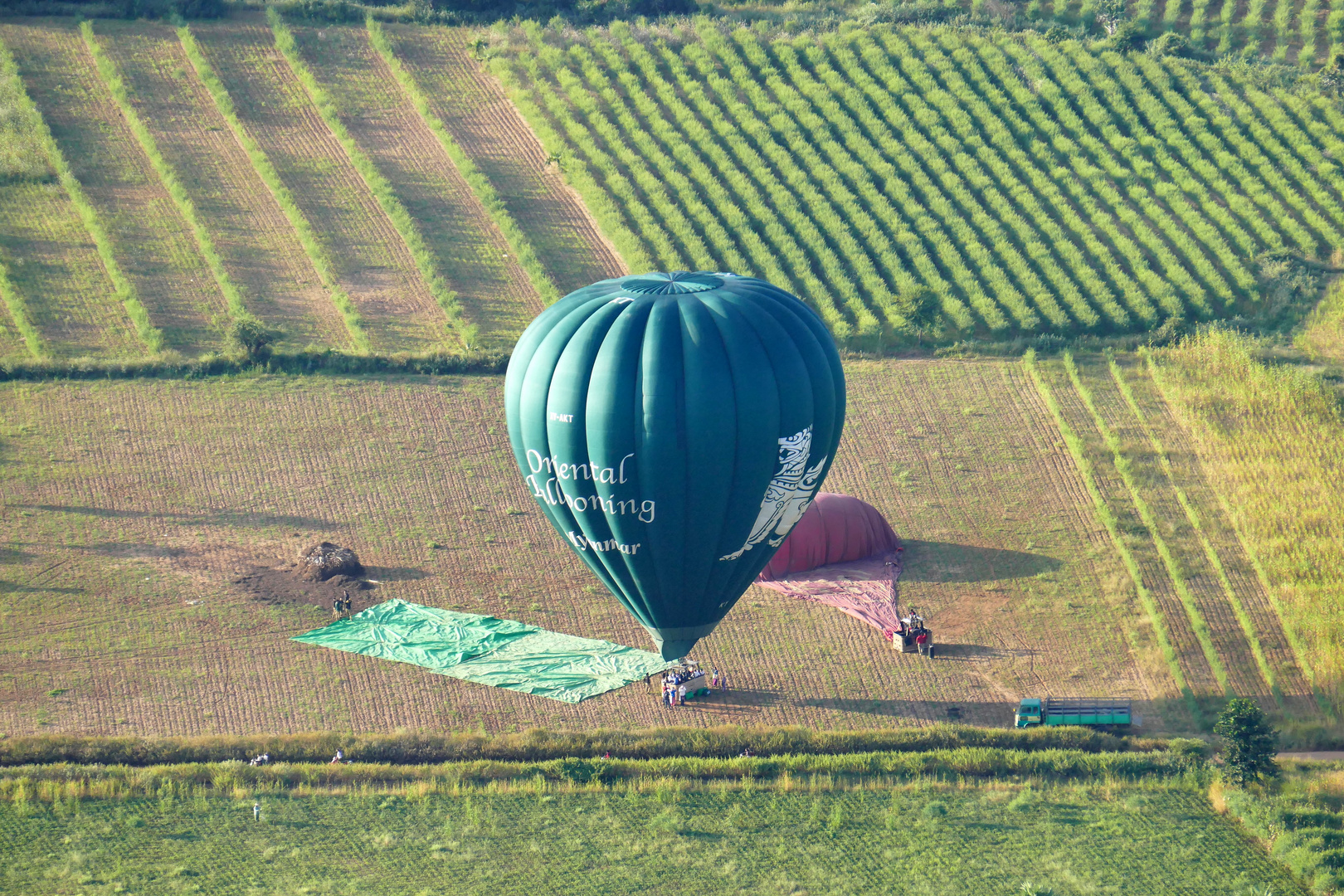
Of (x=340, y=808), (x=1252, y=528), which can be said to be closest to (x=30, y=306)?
(x=340, y=808)

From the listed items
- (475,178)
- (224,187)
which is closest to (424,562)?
(475,178)

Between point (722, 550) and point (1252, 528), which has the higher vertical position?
point (722, 550)

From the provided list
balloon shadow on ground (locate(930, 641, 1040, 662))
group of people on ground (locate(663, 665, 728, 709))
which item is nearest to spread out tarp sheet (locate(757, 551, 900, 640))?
balloon shadow on ground (locate(930, 641, 1040, 662))

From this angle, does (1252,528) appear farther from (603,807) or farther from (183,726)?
(183,726)

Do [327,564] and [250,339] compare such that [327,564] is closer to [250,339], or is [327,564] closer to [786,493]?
[250,339]

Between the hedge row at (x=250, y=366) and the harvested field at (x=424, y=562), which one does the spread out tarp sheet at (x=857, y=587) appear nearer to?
the harvested field at (x=424, y=562)

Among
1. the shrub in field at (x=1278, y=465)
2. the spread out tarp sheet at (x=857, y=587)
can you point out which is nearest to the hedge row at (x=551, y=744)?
the spread out tarp sheet at (x=857, y=587)
